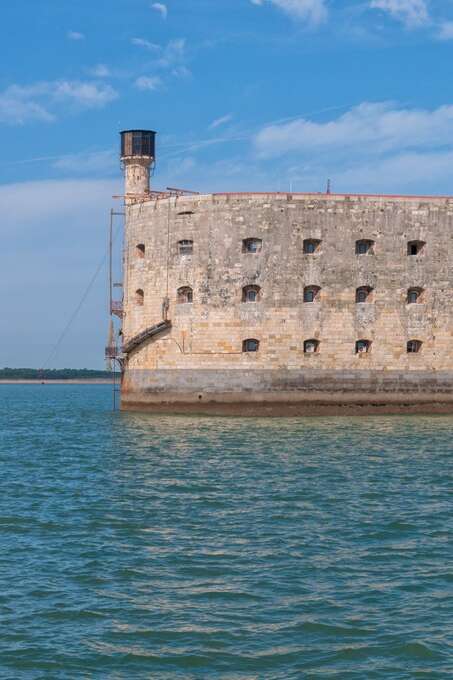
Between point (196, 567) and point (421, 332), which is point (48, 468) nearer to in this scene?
point (196, 567)

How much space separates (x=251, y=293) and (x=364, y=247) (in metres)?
4.18

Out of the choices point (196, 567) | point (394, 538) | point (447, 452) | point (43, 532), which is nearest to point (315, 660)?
point (196, 567)

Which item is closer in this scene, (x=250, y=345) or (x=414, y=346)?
(x=250, y=345)

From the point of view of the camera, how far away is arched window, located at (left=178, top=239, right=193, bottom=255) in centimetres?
3475

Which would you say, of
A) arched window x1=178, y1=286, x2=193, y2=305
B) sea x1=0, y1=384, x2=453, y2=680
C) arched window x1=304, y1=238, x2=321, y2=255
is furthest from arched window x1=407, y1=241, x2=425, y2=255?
sea x1=0, y1=384, x2=453, y2=680

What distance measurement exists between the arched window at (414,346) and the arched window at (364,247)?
3.39 metres

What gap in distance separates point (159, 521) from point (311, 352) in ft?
64.8

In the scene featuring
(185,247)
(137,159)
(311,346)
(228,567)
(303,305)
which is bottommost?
(228,567)

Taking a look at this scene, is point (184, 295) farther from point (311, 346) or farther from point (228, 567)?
point (228, 567)

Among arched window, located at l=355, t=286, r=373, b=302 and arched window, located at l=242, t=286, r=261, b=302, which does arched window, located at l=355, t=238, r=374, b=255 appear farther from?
arched window, located at l=242, t=286, r=261, b=302

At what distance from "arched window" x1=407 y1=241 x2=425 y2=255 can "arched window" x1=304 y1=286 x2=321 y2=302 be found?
11.4 feet

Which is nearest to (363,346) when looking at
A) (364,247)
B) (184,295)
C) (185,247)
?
(364,247)

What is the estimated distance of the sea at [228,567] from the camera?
9.11 m

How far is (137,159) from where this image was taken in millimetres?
39000
